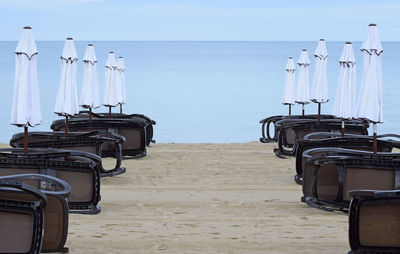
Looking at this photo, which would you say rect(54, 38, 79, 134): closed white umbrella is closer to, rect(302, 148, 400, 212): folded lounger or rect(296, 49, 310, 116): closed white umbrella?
rect(302, 148, 400, 212): folded lounger

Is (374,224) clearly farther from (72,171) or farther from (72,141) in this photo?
(72,141)

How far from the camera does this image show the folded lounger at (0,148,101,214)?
7523 millimetres

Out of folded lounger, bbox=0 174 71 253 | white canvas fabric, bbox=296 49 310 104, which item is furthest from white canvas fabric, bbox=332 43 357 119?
folded lounger, bbox=0 174 71 253

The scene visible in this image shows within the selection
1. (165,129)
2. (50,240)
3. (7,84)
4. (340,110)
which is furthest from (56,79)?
(50,240)

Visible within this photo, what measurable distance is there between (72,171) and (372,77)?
3408 millimetres

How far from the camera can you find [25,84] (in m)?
8.12

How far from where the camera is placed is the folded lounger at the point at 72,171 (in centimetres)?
752

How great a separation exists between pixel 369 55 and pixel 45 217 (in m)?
4.27

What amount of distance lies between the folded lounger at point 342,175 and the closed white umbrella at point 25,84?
302cm

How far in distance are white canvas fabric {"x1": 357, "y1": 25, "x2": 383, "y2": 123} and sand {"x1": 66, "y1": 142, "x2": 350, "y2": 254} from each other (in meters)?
1.29

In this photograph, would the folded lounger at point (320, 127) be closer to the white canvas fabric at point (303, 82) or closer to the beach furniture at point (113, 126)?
the beach furniture at point (113, 126)

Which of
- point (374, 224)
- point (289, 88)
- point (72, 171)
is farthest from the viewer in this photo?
point (289, 88)

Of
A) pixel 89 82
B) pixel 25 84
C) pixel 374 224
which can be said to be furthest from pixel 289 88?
pixel 374 224

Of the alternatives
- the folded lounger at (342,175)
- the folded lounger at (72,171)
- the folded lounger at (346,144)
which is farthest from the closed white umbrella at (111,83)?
the folded lounger at (342,175)
